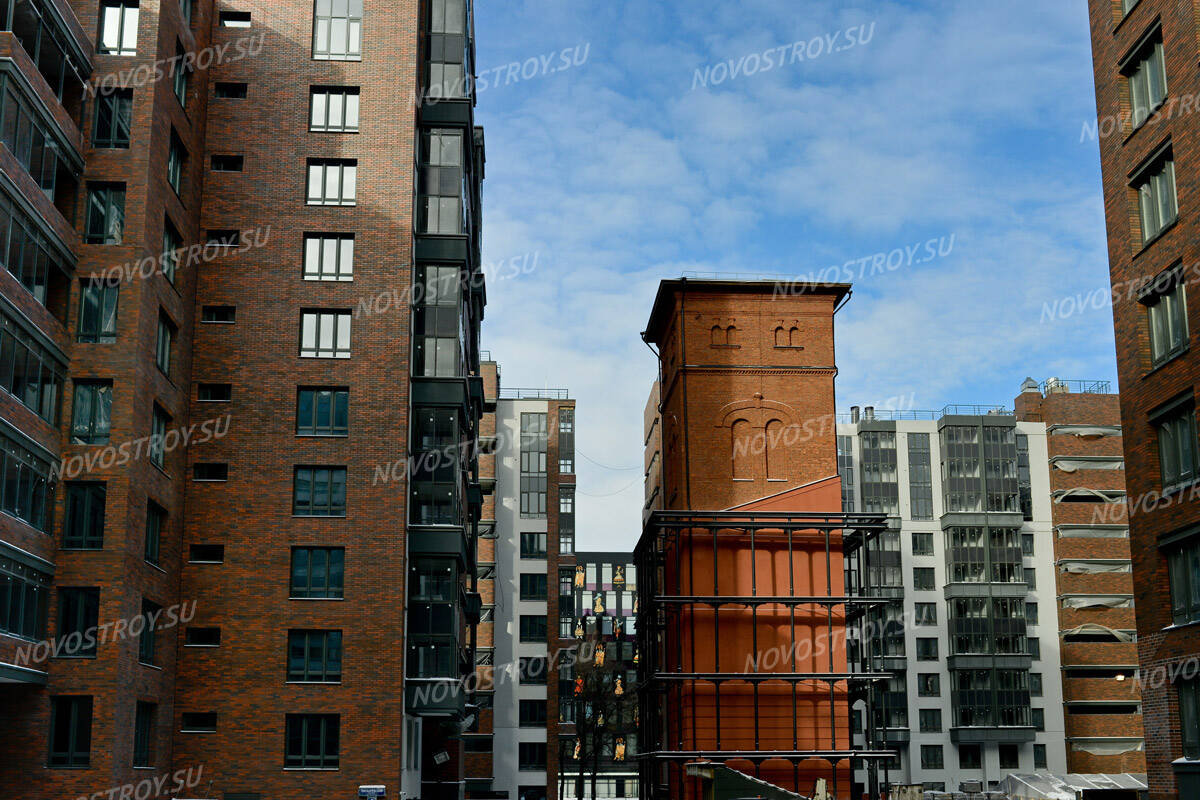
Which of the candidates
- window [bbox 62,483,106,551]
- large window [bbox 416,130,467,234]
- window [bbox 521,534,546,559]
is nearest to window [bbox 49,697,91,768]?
window [bbox 62,483,106,551]

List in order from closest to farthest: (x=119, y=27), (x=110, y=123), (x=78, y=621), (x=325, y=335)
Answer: (x=78, y=621) < (x=110, y=123) < (x=119, y=27) < (x=325, y=335)

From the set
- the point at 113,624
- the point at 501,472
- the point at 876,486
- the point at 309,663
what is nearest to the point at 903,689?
the point at 876,486

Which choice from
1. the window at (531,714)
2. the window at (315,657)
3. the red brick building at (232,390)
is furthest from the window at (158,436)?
the window at (531,714)

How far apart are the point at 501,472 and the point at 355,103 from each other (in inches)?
2230

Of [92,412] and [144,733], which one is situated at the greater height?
[92,412]

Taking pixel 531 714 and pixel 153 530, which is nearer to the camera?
pixel 153 530

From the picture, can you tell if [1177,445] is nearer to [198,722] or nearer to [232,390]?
[232,390]

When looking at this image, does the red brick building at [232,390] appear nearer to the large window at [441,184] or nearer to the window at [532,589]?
the large window at [441,184]

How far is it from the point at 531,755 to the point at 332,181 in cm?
6138

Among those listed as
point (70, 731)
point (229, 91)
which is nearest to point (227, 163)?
point (229, 91)

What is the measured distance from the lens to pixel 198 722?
43.7 metres

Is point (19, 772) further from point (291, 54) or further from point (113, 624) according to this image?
point (291, 54)

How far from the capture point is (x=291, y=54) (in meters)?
49.1

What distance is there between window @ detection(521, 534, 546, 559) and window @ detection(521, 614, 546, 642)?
15.2ft
